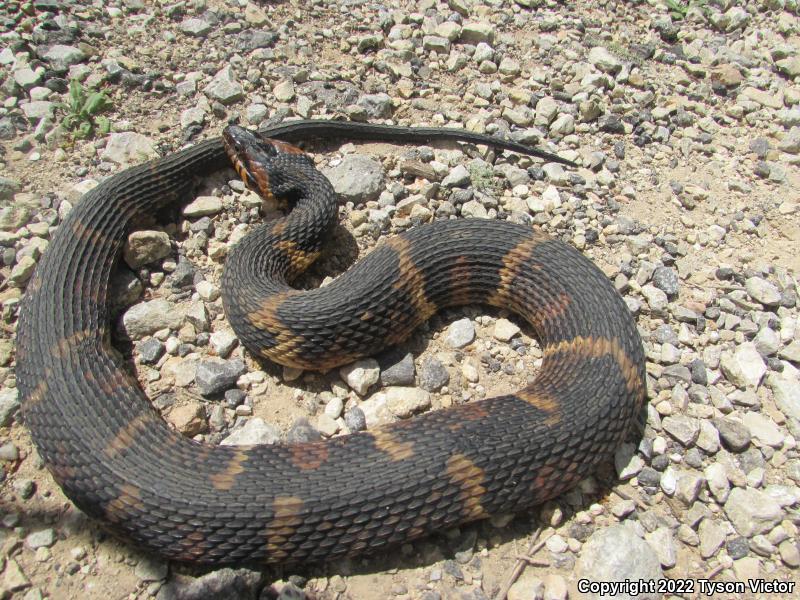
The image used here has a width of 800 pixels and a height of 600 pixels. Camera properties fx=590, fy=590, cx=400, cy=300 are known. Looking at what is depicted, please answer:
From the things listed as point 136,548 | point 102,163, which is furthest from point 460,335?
point 102,163

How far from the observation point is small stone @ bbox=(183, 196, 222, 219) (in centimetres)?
651

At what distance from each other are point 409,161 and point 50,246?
381 cm

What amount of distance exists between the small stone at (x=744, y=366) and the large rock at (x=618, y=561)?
1.95 m

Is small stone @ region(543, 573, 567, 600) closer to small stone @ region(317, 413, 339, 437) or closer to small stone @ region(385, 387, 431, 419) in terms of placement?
small stone @ region(385, 387, 431, 419)

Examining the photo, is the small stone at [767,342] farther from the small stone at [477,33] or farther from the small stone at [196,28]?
the small stone at [196,28]

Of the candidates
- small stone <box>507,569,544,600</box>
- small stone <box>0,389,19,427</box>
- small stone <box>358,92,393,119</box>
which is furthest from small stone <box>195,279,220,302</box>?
small stone <box>507,569,544,600</box>

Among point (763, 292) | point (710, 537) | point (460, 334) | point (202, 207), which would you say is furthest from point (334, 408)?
point (763, 292)

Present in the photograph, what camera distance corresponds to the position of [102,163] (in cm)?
676

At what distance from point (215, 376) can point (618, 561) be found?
3.65 metres

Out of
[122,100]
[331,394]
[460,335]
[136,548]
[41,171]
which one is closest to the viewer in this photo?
[136,548]

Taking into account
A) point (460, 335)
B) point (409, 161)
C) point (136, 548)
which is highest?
point (409, 161)

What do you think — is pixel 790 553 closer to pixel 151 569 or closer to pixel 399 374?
pixel 399 374

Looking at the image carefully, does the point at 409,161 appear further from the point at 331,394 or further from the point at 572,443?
the point at 572,443

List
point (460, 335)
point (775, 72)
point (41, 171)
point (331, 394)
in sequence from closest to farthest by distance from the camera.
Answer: point (331, 394) → point (460, 335) → point (41, 171) → point (775, 72)
